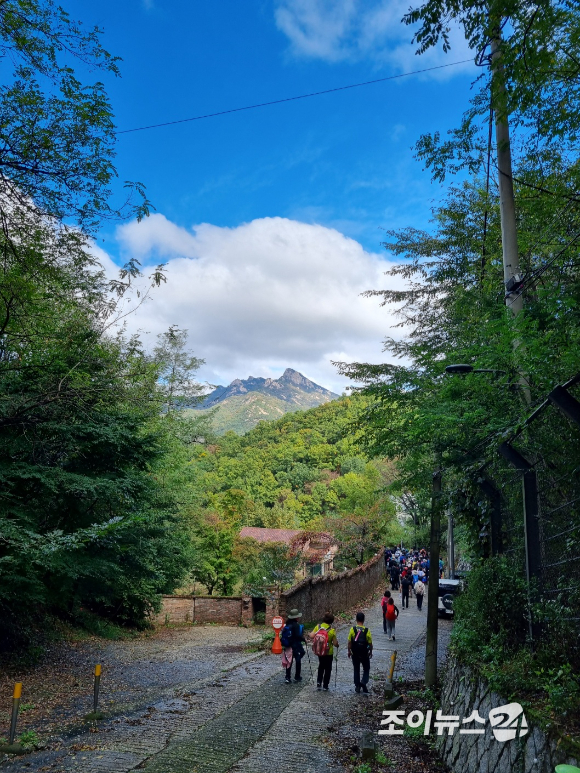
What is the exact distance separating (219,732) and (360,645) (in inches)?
140

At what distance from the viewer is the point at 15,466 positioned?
470 inches

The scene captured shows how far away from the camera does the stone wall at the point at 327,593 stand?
59.7 feet

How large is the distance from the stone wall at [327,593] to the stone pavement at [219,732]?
572 centimetres

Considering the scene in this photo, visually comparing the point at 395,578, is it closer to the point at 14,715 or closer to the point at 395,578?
the point at 395,578

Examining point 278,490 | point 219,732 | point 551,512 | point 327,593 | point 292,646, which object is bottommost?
point 219,732

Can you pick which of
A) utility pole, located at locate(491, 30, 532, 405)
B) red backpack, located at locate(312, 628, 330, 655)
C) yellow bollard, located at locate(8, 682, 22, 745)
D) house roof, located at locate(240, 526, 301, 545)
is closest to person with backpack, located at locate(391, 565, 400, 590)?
house roof, located at locate(240, 526, 301, 545)

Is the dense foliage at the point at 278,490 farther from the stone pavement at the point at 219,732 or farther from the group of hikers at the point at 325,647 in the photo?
the stone pavement at the point at 219,732

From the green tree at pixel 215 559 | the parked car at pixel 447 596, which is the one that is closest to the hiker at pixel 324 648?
the parked car at pixel 447 596

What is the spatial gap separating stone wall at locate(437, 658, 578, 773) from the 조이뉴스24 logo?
57 millimetres

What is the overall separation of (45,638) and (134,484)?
6252mm

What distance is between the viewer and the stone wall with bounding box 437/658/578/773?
4.28m

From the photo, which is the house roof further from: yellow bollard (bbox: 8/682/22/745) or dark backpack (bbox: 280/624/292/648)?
yellow bollard (bbox: 8/682/22/745)

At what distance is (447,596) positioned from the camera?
71.1ft

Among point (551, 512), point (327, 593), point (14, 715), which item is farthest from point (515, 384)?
point (327, 593)
